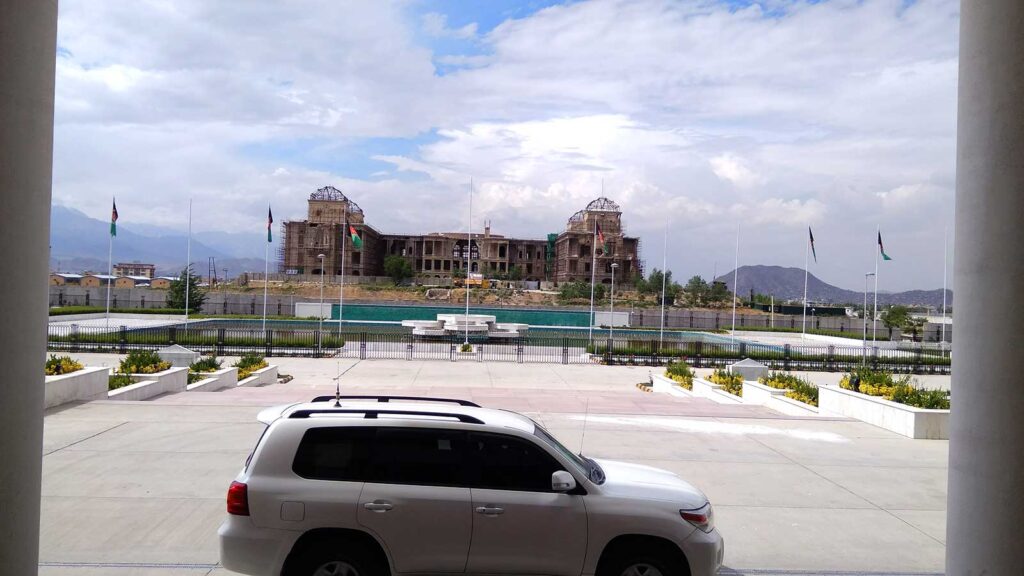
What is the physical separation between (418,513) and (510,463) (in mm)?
746

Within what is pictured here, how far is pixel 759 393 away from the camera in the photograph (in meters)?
20.1

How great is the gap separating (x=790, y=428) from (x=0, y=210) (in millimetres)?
13630

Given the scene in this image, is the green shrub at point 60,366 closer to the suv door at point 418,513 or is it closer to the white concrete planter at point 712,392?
the suv door at point 418,513

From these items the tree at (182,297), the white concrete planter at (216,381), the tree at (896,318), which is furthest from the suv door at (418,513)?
the tree at (182,297)

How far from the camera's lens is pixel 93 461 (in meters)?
9.84

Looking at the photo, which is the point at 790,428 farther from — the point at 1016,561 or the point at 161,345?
the point at 161,345

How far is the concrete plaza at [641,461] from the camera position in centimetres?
686

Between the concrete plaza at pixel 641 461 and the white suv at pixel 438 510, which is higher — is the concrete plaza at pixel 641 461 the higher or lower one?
the lower one

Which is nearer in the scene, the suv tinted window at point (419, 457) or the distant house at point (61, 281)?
the suv tinted window at point (419, 457)

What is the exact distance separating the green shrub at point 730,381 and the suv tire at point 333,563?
17.4 meters

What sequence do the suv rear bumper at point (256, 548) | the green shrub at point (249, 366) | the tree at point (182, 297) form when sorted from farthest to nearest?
the tree at point (182, 297) < the green shrub at point (249, 366) < the suv rear bumper at point (256, 548)

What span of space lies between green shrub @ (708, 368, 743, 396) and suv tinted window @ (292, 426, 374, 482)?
17.2 meters

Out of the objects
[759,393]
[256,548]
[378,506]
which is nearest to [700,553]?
[378,506]

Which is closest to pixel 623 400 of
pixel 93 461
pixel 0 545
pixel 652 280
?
pixel 93 461
